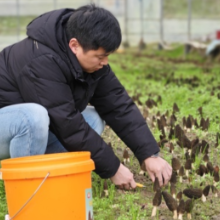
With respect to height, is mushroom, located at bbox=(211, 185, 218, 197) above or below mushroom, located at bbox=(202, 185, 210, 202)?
below

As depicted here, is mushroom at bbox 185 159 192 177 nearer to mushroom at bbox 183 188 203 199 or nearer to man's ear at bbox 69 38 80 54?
mushroom at bbox 183 188 203 199

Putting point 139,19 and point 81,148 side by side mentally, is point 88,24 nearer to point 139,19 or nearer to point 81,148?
point 81,148

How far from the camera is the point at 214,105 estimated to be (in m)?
7.23

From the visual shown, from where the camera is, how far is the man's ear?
3662mm

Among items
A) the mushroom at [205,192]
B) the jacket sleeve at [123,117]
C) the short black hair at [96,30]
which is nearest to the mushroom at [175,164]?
the jacket sleeve at [123,117]

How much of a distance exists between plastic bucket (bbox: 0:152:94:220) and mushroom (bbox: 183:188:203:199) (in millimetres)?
902

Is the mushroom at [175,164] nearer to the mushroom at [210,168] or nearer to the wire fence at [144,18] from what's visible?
the mushroom at [210,168]

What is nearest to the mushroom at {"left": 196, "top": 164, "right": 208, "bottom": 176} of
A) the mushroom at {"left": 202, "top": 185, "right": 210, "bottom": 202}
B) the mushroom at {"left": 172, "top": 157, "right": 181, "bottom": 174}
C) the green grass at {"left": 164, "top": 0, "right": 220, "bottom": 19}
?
the mushroom at {"left": 172, "top": 157, "right": 181, "bottom": 174}

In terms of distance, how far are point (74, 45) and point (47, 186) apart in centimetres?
103

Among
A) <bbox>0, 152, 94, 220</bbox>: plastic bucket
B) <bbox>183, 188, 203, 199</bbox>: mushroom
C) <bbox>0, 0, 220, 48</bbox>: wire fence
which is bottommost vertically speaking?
<bbox>0, 0, 220, 48</bbox>: wire fence

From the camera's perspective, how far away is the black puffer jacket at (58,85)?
3.63 meters

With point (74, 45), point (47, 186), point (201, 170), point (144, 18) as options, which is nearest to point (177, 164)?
point (201, 170)

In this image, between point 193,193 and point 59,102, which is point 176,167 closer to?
point 193,193

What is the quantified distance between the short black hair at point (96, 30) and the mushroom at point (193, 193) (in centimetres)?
112
